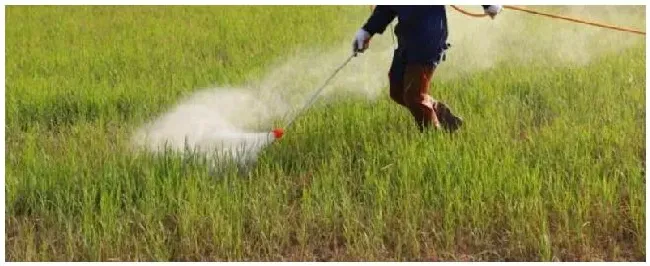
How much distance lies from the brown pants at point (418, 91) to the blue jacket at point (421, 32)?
0.05 m

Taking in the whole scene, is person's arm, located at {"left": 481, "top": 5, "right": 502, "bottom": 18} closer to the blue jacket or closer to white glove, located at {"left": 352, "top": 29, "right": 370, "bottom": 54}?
the blue jacket

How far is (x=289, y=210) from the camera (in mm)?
2543

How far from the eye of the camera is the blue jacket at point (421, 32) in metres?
3.09

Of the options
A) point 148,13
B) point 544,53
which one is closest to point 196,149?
point 544,53

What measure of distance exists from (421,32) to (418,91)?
0.27m

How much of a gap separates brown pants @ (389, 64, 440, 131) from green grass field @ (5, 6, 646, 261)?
9cm

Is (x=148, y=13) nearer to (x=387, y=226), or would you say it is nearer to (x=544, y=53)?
(x=544, y=53)

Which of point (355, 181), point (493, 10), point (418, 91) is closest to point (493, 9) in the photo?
point (493, 10)

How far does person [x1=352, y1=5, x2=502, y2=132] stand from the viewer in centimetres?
309

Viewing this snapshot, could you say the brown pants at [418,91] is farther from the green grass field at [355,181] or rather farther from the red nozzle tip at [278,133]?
the red nozzle tip at [278,133]

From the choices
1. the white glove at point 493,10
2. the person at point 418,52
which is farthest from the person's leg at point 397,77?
the white glove at point 493,10

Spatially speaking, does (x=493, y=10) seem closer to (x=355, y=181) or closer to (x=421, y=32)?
(x=421, y=32)

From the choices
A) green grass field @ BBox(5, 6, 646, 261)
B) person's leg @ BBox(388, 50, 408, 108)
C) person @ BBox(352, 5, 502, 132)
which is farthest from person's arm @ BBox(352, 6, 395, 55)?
green grass field @ BBox(5, 6, 646, 261)

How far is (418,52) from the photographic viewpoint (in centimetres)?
312
